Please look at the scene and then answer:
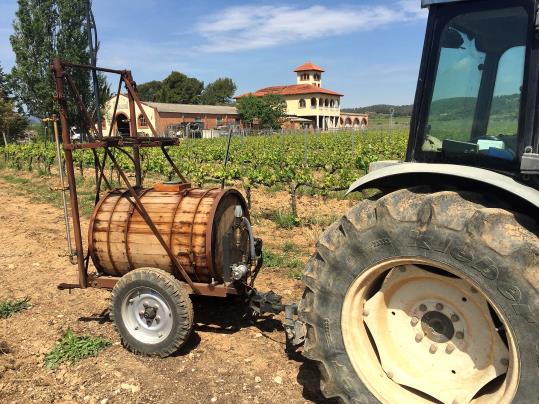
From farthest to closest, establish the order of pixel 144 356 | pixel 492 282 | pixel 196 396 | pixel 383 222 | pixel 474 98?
pixel 144 356
pixel 196 396
pixel 474 98
pixel 383 222
pixel 492 282

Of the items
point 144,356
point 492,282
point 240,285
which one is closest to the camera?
point 492,282

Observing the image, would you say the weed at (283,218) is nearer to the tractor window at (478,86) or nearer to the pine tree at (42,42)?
the tractor window at (478,86)

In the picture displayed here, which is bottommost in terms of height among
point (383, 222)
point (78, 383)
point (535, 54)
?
point (78, 383)

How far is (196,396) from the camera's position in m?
3.48

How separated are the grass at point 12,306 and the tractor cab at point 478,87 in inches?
178

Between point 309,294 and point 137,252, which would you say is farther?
point 137,252

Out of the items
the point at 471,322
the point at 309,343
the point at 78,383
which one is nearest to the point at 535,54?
the point at 471,322

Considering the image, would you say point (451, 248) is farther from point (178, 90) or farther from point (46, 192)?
point (178, 90)

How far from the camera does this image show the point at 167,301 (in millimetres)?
3980

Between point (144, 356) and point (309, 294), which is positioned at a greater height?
point (309, 294)

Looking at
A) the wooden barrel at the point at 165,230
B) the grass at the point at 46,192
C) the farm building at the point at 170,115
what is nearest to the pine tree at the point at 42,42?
the farm building at the point at 170,115

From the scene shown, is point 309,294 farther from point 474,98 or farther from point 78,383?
point 78,383

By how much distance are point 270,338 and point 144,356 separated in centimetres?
115

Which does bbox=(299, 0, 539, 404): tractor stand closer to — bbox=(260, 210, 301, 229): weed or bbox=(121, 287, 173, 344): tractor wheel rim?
bbox=(121, 287, 173, 344): tractor wheel rim
